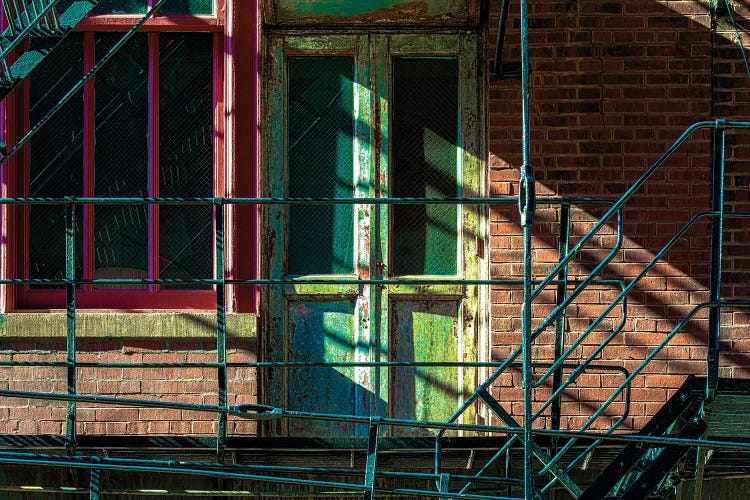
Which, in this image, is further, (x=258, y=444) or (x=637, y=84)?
(x=637, y=84)

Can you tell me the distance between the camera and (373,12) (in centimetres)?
657

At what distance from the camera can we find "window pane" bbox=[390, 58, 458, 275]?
663 centimetres

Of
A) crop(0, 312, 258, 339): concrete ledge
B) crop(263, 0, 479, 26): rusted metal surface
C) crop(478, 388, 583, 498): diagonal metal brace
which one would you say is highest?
A: crop(263, 0, 479, 26): rusted metal surface

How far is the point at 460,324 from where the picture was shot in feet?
21.6

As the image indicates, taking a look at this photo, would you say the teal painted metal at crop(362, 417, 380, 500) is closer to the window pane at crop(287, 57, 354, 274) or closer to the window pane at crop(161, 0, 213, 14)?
the window pane at crop(287, 57, 354, 274)

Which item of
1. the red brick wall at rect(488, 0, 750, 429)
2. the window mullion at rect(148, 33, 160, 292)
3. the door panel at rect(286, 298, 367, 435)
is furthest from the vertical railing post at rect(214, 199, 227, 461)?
the red brick wall at rect(488, 0, 750, 429)

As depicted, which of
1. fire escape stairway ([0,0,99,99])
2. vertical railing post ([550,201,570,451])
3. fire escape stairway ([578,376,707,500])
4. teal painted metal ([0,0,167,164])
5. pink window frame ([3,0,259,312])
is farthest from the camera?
pink window frame ([3,0,259,312])

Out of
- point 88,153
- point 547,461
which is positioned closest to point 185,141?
point 88,153

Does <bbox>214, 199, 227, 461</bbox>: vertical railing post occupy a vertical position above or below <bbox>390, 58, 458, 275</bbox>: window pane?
below

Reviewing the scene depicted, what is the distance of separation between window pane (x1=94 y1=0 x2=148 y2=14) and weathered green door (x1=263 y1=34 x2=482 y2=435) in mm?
865

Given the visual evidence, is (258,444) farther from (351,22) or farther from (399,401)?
(351,22)

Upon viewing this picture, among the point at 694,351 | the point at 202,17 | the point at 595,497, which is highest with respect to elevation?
the point at 202,17

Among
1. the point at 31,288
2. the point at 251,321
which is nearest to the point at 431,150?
the point at 251,321

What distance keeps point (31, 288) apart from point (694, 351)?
4.12 m
